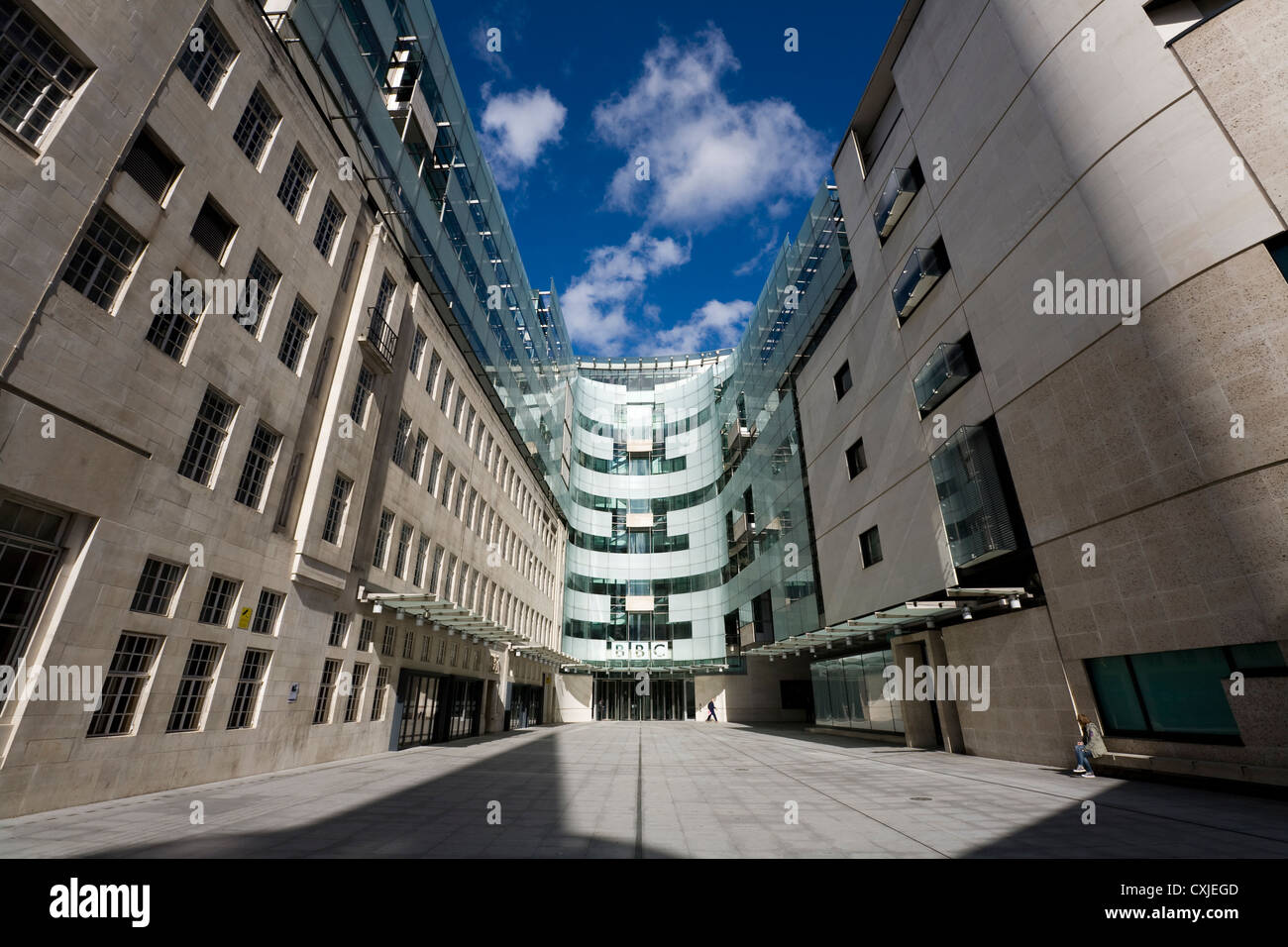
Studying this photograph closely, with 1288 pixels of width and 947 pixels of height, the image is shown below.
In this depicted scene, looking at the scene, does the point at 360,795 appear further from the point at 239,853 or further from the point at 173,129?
the point at 173,129

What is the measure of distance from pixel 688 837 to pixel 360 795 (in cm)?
784

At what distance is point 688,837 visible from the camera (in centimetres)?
870

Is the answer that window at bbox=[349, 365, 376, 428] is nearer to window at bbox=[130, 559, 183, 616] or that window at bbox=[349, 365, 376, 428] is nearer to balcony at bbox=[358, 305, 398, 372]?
balcony at bbox=[358, 305, 398, 372]

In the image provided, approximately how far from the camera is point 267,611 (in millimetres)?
16344

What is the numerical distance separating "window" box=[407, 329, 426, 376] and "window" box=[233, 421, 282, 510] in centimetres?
941

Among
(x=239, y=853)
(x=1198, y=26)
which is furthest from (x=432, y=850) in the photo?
(x=1198, y=26)

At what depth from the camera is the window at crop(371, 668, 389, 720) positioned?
859 inches

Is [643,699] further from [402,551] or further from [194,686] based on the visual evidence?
[194,686]

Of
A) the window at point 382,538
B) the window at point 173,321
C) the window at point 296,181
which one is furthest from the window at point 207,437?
the window at point 382,538

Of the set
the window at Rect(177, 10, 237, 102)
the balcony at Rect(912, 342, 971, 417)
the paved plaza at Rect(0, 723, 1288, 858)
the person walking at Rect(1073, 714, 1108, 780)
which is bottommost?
the paved plaza at Rect(0, 723, 1288, 858)

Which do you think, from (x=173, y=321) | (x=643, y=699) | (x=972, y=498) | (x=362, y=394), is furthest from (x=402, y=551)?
(x=643, y=699)

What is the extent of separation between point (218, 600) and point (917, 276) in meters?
26.7

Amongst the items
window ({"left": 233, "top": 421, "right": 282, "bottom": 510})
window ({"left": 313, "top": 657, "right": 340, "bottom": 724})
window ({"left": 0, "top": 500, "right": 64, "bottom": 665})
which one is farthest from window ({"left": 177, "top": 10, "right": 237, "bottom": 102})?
window ({"left": 313, "top": 657, "right": 340, "bottom": 724})

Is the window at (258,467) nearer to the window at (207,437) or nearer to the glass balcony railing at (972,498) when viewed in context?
the window at (207,437)
